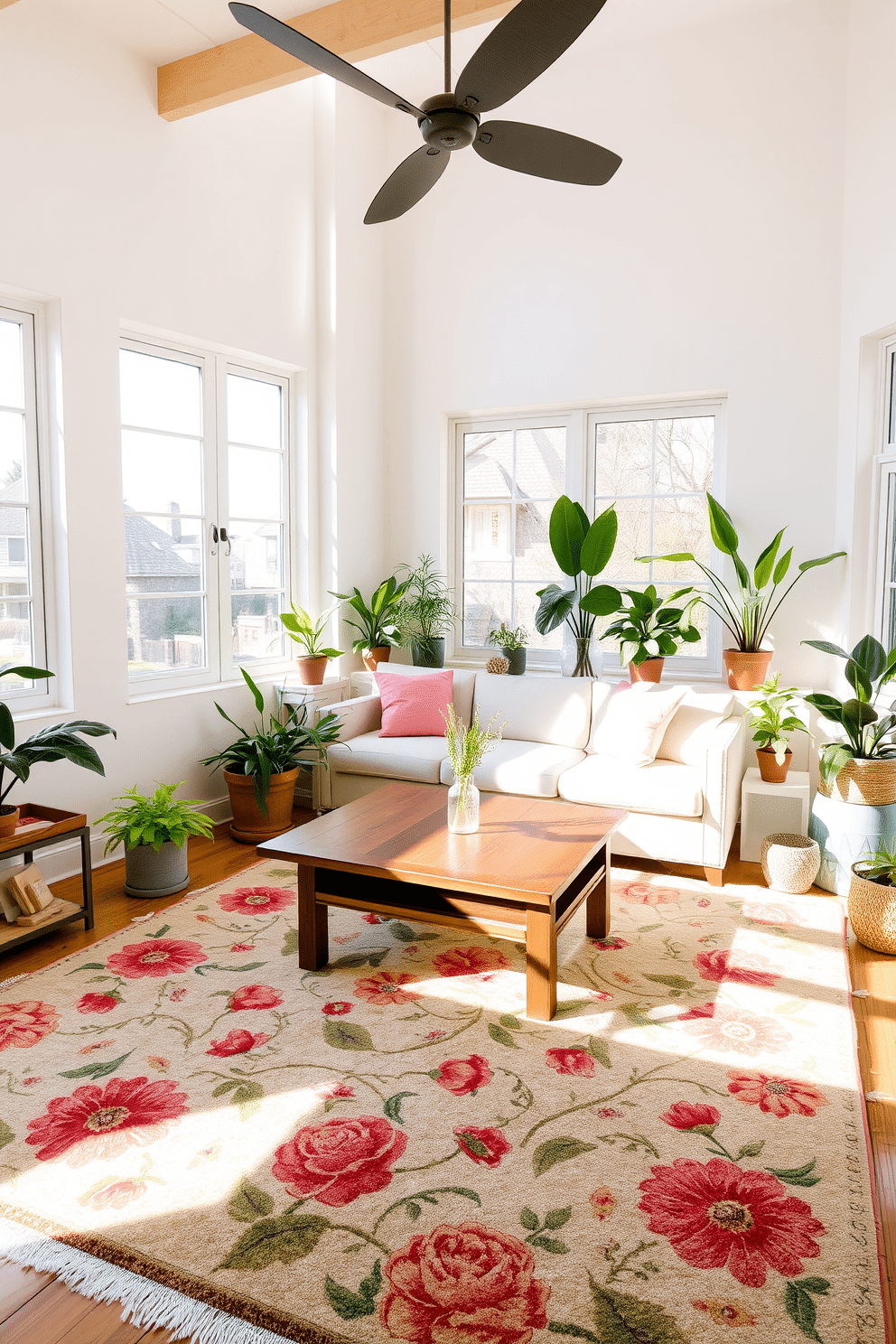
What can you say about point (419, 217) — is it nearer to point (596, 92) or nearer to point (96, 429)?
point (596, 92)

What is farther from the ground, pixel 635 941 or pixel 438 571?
pixel 438 571

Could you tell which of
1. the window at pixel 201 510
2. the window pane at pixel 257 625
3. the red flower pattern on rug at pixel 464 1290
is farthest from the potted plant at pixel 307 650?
the red flower pattern on rug at pixel 464 1290

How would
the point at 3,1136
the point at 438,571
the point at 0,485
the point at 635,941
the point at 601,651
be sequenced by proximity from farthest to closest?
the point at 438,571, the point at 601,651, the point at 0,485, the point at 635,941, the point at 3,1136

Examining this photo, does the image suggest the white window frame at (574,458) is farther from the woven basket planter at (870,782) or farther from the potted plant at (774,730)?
the woven basket planter at (870,782)

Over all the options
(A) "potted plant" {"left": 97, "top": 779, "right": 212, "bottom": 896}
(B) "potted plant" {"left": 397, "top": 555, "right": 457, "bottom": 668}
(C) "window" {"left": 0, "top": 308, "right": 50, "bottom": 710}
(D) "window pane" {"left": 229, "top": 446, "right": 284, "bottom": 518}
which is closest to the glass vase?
(A) "potted plant" {"left": 97, "top": 779, "right": 212, "bottom": 896}

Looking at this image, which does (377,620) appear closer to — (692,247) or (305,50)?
(692,247)

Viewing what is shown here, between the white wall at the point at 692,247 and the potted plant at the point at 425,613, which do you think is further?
the potted plant at the point at 425,613

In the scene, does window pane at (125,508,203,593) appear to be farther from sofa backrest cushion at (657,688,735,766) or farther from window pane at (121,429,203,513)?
sofa backrest cushion at (657,688,735,766)

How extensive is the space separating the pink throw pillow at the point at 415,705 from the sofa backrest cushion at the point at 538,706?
0.72ft

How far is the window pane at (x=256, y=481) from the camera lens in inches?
191

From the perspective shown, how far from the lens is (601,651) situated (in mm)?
5191

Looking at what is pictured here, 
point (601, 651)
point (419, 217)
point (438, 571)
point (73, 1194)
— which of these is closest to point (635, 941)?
point (73, 1194)

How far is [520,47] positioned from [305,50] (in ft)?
1.81

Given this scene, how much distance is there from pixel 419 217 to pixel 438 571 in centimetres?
215
